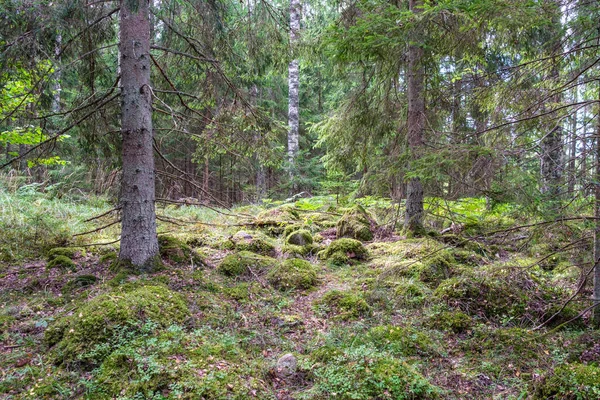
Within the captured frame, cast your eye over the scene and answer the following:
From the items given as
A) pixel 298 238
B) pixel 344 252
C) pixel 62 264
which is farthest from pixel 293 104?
pixel 62 264

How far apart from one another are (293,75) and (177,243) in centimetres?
1019

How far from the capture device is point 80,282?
193 inches

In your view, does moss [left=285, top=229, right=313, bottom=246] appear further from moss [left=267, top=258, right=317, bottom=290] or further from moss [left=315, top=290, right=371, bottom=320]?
moss [left=315, top=290, right=371, bottom=320]

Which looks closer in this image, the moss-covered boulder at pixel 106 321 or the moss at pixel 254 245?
the moss-covered boulder at pixel 106 321

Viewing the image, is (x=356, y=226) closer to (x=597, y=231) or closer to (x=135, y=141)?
(x=597, y=231)

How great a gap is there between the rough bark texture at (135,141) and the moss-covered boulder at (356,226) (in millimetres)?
4525

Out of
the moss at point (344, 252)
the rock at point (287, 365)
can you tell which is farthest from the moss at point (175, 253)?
the rock at point (287, 365)

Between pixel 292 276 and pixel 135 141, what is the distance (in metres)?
2.97

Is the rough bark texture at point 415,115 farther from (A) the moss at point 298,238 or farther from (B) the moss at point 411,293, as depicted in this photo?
(A) the moss at point 298,238

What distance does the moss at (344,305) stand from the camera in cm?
460

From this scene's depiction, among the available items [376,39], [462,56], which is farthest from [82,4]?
[462,56]

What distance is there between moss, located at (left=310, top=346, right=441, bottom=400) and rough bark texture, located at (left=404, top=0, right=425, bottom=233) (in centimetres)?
406

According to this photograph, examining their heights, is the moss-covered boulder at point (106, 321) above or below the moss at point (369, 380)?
above

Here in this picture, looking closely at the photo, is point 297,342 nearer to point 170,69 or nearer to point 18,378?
point 18,378
